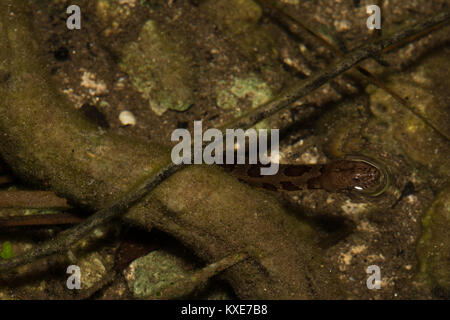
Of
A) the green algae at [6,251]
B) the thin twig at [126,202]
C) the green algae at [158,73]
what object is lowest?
the green algae at [6,251]

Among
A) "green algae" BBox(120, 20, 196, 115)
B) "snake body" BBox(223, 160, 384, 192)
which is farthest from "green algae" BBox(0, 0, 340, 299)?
"green algae" BBox(120, 20, 196, 115)

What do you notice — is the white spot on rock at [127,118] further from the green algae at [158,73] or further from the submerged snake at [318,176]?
the submerged snake at [318,176]

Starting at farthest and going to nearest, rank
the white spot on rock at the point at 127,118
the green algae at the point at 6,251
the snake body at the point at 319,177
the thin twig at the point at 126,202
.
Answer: the white spot on rock at the point at 127,118, the snake body at the point at 319,177, the green algae at the point at 6,251, the thin twig at the point at 126,202

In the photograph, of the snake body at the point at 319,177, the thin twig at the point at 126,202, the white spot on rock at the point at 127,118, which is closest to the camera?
the thin twig at the point at 126,202

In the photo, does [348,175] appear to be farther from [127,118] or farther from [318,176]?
[127,118]

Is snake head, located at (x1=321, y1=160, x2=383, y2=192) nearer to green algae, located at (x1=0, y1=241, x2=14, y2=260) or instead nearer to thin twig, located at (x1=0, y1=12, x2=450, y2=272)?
thin twig, located at (x1=0, y1=12, x2=450, y2=272)

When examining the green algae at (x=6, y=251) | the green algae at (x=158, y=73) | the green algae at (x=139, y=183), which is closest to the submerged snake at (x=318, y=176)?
the green algae at (x=139, y=183)
